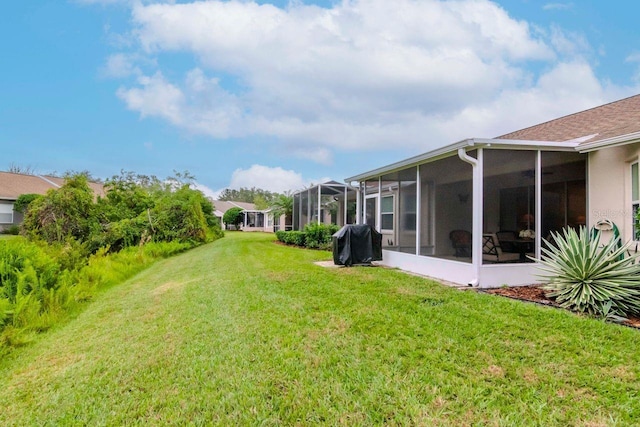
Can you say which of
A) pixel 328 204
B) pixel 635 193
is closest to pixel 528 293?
pixel 635 193

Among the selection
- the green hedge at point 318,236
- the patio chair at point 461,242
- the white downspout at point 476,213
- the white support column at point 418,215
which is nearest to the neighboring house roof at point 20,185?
the green hedge at point 318,236

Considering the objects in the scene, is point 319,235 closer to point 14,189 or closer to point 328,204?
point 328,204

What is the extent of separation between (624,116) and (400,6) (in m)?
6.47

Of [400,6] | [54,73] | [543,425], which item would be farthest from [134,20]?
[543,425]

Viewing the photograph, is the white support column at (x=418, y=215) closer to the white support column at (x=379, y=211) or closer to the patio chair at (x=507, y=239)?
the patio chair at (x=507, y=239)

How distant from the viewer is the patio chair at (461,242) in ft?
21.1

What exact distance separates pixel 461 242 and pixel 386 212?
10.6ft

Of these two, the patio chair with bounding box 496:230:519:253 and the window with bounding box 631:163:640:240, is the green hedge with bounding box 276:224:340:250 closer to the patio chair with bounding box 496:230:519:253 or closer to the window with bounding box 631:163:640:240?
the patio chair with bounding box 496:230:519:253

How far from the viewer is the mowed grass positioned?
8.12 ft

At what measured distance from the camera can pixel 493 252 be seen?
6273 mm

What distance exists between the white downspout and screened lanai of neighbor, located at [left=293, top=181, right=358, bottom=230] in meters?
9.91

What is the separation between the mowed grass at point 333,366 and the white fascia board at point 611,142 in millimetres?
3194

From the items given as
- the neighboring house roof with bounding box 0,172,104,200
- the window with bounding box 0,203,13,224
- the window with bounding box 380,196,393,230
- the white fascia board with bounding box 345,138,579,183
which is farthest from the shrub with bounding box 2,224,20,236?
the white fascia board with bounding box 345,138,579,183

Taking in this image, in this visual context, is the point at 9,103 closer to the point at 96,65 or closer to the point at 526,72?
the point at 96,65
